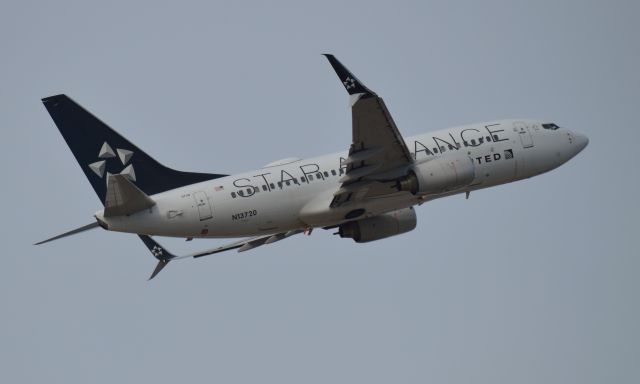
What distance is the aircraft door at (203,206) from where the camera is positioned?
4916 centimetres

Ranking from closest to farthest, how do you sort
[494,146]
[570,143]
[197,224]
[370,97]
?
[370,97]
[197,224]
[494,146]
[570,143]

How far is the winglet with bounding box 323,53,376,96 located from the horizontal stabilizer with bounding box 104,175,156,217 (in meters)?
9.20

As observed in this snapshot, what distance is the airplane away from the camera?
4819 cm

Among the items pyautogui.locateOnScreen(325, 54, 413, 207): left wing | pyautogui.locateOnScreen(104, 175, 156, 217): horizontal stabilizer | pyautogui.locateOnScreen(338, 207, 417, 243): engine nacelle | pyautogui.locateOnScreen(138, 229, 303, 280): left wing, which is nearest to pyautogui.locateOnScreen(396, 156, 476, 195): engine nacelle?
pyautogui.locateOnScreen(325, 54, 413, 207): left wing


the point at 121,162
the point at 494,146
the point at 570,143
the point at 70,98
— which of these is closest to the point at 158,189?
the point at 121,162

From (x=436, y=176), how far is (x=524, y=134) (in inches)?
314

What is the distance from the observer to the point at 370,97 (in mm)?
46000

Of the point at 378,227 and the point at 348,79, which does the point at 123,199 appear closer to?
the point at 348,79

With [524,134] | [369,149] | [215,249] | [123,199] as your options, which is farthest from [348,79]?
[215,249]

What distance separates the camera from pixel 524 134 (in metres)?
56.4

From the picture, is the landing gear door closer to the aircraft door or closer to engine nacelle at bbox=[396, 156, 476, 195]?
engine nacelle at bbox=[396, 156, 476, 195]

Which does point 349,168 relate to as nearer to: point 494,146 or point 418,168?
point 418,168

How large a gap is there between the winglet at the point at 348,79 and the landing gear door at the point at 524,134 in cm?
1265

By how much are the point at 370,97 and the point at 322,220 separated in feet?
24.8
